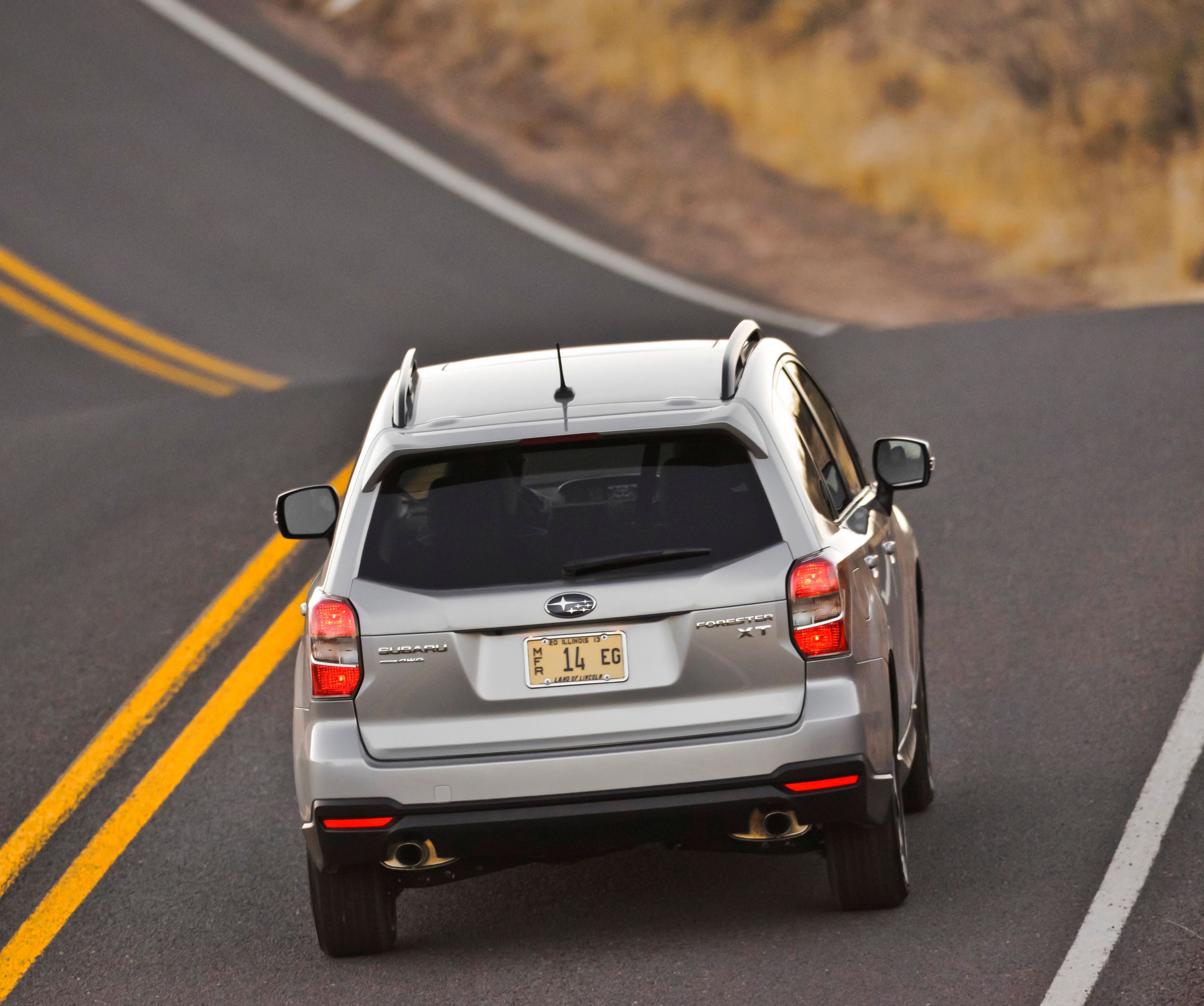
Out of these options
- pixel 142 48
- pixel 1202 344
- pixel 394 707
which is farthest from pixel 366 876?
pixel 142 48

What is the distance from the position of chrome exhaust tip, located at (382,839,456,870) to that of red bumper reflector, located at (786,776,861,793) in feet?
3.46

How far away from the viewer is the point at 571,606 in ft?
18.4

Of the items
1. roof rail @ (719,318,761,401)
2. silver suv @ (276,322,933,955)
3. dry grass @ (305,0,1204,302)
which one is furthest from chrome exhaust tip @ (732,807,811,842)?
dry grass @ (305,0,1204,302)

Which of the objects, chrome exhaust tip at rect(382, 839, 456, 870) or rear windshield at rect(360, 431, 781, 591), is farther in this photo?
chrome exhaust tip at rect(382, 839, 456, 870)

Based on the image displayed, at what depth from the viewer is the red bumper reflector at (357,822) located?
225 inches

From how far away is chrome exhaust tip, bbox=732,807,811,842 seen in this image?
18.9ft

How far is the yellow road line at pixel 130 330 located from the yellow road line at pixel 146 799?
Answer: 23.4ft

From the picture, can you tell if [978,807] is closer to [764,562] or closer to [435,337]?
[764,562]

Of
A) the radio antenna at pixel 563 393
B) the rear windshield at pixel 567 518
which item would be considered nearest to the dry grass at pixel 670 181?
the radio antenna at pixel 563 393

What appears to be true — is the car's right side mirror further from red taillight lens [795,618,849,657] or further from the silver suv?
red taillight lens [795,618,849,657]

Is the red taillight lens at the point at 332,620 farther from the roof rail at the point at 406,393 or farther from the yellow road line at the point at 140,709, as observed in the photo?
the yellow road line at the point at 140,709

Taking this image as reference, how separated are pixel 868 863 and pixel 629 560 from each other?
1.33m

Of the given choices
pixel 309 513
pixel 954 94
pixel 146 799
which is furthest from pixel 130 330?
pixel 309 513

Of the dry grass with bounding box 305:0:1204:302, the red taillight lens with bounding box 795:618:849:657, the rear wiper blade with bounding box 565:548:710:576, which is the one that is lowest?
the red taillight lens with bounding box 795:618:849:657
